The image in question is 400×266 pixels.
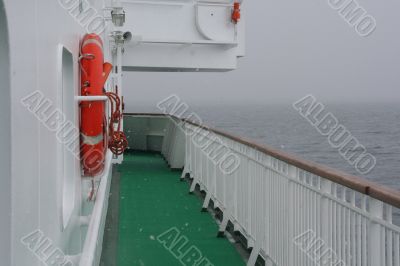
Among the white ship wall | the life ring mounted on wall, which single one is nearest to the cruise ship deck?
the life ring mounted on wall

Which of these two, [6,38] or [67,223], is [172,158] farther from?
[6,38]

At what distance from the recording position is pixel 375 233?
2.07m

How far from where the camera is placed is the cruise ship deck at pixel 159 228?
4395 mm

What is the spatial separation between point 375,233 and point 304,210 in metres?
0.88

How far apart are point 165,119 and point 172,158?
94.7 inches

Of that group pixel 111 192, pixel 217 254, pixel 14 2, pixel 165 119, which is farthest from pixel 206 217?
pixel 165 119

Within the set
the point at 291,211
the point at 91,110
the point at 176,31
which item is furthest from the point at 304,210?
the point at 176,31

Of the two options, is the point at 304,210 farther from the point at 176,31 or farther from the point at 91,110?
the point at 176,31

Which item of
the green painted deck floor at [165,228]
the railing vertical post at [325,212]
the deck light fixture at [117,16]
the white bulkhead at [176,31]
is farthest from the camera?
the white bulkhead at [176,31]

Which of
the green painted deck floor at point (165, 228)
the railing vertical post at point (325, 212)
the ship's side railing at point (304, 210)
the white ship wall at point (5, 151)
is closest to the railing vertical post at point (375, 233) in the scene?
the ship's side railing at point (304, 210)

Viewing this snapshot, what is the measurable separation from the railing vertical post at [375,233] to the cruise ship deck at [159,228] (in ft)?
7.36

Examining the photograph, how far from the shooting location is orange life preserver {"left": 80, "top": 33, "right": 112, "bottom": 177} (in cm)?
280

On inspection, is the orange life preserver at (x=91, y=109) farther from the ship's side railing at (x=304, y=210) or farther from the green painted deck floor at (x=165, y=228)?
the green painted deck floor at (x=165, y=228)

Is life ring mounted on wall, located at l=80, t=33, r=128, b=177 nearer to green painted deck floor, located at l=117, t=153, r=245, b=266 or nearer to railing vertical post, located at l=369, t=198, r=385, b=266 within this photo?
railing vertical post, located at l=369, t=198, r=385, b=266
